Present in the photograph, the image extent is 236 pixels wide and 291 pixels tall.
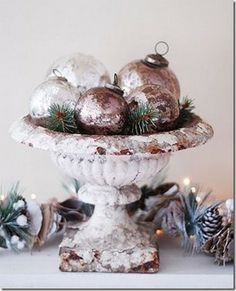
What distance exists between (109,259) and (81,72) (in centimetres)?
27

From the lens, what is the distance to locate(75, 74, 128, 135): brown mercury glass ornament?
2.45 feet

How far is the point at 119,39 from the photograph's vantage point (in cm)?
110

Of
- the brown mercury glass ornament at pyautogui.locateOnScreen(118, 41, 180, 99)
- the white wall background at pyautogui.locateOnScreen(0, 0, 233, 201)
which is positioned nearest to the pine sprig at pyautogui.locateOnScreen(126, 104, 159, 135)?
the brown mercury glass ornament at pyautogui.locateOnScreen(118, 41, 180, 99)

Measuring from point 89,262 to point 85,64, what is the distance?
285 millimetres

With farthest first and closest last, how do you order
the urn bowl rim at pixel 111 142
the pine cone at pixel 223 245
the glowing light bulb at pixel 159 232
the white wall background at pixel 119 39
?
1. the white wall background at pixel 119 39
2. the glowing light bulb at pixel 159 232
3. the pine cone at pixel 223 245
4. the urn bowl rim at pixel 111 142

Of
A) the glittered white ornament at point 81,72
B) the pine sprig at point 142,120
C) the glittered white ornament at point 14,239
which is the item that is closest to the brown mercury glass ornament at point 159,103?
the pine sprig at point 142,120

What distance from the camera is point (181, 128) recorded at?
78 centimetres

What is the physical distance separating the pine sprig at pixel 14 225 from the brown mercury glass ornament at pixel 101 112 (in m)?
0.18

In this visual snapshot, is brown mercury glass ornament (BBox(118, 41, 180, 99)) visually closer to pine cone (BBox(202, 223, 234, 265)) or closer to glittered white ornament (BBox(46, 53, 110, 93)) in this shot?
glittered white ornament (BBox(46, 53, 110, 93))

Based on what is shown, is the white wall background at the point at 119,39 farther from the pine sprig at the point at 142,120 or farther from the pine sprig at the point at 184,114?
the pine sprig at the point at 142,120

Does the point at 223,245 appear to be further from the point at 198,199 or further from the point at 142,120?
the point at 142,120

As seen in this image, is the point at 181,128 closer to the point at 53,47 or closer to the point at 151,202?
the point at 151,202

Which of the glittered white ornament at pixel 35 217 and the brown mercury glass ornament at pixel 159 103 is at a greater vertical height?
the brown mercury glass ornament at pixel 159 103

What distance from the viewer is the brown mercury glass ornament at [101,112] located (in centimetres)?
75
